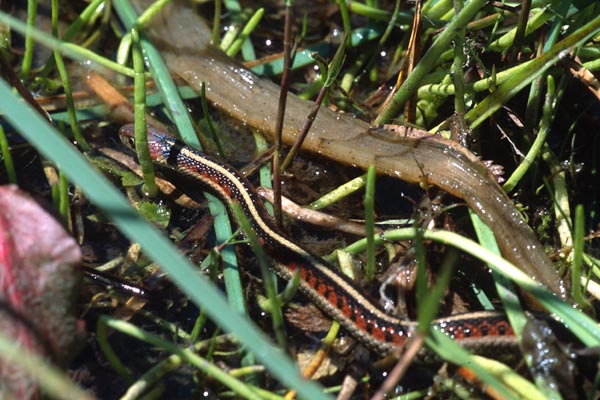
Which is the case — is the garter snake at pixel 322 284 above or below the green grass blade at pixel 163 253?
above

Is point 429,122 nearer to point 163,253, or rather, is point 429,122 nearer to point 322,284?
point 322,284

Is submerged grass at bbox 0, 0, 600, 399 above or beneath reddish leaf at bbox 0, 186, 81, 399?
above

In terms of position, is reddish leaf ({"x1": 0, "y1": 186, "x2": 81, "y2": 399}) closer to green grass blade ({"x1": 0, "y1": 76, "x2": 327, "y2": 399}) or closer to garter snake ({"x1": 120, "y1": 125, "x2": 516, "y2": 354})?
green grass blade ({"x1": 0, "y1": 76, "x2": 327, "y2": 399})

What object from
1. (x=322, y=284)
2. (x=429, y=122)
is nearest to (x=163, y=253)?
(x=322, y=284)

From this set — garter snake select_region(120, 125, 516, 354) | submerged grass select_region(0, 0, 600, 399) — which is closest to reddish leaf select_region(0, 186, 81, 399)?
submerged grass select_region(0, 0, 600, 399)

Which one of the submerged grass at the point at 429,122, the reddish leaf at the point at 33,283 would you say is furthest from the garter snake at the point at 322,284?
the reddish leaf at the point at 33,283

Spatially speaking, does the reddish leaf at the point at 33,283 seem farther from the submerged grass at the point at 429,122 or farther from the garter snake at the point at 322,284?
the garter snake at the point at 322,284
